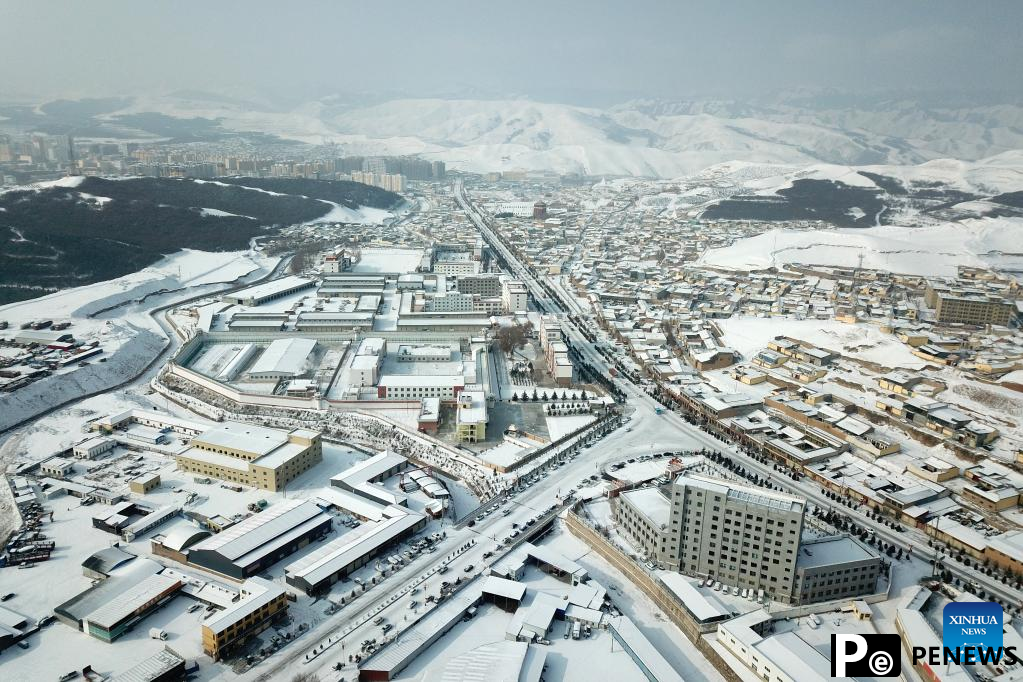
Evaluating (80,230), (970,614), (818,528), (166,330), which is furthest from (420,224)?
(970,614)

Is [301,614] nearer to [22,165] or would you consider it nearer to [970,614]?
[970,614]

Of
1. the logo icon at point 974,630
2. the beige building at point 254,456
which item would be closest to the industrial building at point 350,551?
the beige building at point 254,456

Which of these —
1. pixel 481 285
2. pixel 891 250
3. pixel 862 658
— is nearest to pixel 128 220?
pixel 481 285

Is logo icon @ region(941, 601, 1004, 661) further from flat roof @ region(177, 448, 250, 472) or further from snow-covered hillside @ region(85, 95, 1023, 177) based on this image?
snow-covered hillside @ region(85, 95, 1023, 177)

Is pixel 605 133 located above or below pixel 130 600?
above

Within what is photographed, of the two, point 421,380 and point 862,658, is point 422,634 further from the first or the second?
point 421,380

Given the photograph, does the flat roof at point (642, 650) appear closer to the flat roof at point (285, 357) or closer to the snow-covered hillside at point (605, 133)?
the flat roof at point (285, 357)

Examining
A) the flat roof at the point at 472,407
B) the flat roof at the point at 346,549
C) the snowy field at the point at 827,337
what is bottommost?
the flat roof at the point at 346,549

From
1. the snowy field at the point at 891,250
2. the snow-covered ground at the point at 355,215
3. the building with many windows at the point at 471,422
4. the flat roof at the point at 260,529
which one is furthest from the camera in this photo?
the snow-covered ground at the point at 355,215
